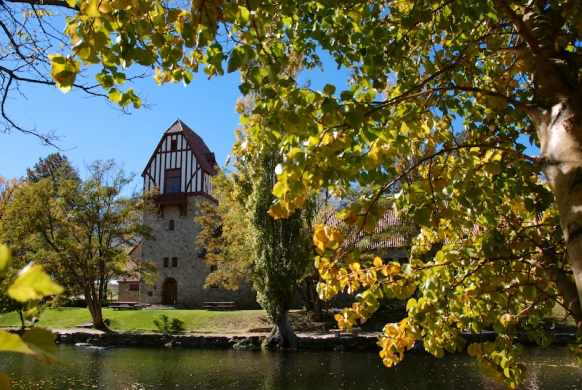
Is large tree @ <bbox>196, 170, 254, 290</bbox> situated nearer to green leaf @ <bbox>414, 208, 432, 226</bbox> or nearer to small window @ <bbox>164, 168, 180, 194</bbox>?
small window @ <bbox>164, 168, 180, 194</bbox>

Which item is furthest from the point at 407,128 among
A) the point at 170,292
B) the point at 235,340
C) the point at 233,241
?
the point at 170,292

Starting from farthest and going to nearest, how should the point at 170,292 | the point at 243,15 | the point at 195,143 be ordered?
the point at 195,143 → the point at 170,292 → the point at 243,15

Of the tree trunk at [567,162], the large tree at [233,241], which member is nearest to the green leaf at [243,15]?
the tree trunk at [567,162]

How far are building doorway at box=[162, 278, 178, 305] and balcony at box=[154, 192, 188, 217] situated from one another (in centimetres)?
477

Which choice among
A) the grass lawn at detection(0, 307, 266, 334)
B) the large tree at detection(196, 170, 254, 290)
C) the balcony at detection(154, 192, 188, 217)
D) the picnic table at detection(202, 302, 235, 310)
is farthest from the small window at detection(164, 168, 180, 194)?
the grass lawn at detection(0, 307, 266, 334)

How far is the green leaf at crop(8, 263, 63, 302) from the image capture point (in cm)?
55

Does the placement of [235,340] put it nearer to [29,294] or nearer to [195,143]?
[195,143]

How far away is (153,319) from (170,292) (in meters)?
7.61

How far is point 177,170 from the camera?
3039 centimetres

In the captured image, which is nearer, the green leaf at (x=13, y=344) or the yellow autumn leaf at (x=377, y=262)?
the green leaf at (x=13, y=344)

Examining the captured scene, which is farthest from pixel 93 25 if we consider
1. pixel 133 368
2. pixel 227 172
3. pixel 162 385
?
pixel 227 172

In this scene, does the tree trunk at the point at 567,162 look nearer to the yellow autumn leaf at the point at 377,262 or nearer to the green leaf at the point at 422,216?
the green leaf at the point at 422,216

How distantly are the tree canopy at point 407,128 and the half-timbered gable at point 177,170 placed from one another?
90.2 feet

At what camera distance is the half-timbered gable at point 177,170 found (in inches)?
1184
